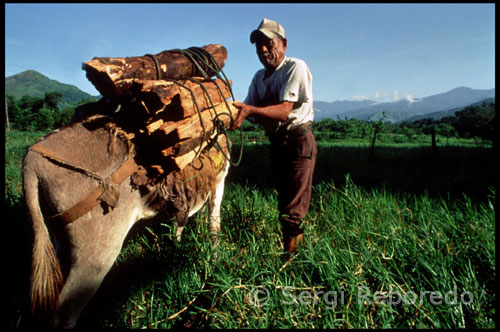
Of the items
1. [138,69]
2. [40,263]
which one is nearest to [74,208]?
[40,263]

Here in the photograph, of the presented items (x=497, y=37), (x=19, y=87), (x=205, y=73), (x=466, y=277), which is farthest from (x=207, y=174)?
(x=19, y=87)

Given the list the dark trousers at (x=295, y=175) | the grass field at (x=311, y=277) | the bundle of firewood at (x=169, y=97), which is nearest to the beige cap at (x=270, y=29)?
the bundle of firewood at (x=169, y=97)

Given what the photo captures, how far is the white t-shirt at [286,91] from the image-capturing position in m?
2.59

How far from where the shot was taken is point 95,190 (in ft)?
6.25

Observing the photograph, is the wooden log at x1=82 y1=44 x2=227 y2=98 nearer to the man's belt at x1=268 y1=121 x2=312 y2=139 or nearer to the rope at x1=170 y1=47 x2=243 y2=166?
the rope at x1=170 y1=47 x2=243 y2=166

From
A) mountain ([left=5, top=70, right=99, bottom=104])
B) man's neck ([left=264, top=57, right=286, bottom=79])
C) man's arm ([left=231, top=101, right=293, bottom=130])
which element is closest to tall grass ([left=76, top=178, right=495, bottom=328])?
man's arm ([left=231, top=101, right=293, bottom=130])

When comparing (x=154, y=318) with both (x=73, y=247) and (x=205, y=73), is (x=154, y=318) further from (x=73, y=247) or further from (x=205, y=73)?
(x=205, y=73)

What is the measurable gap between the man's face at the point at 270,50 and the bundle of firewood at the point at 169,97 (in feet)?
2.15

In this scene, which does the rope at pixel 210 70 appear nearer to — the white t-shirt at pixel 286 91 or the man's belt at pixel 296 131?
the white t-shirt at pixel 286 91

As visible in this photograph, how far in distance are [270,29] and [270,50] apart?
0.20 meters

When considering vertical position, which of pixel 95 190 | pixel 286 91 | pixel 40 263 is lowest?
pixel 40 263

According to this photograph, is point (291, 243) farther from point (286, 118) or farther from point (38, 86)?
point (38, 86)

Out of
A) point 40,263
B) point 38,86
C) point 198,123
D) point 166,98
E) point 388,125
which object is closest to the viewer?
point 40,263

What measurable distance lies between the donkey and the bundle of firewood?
0.29 metres
